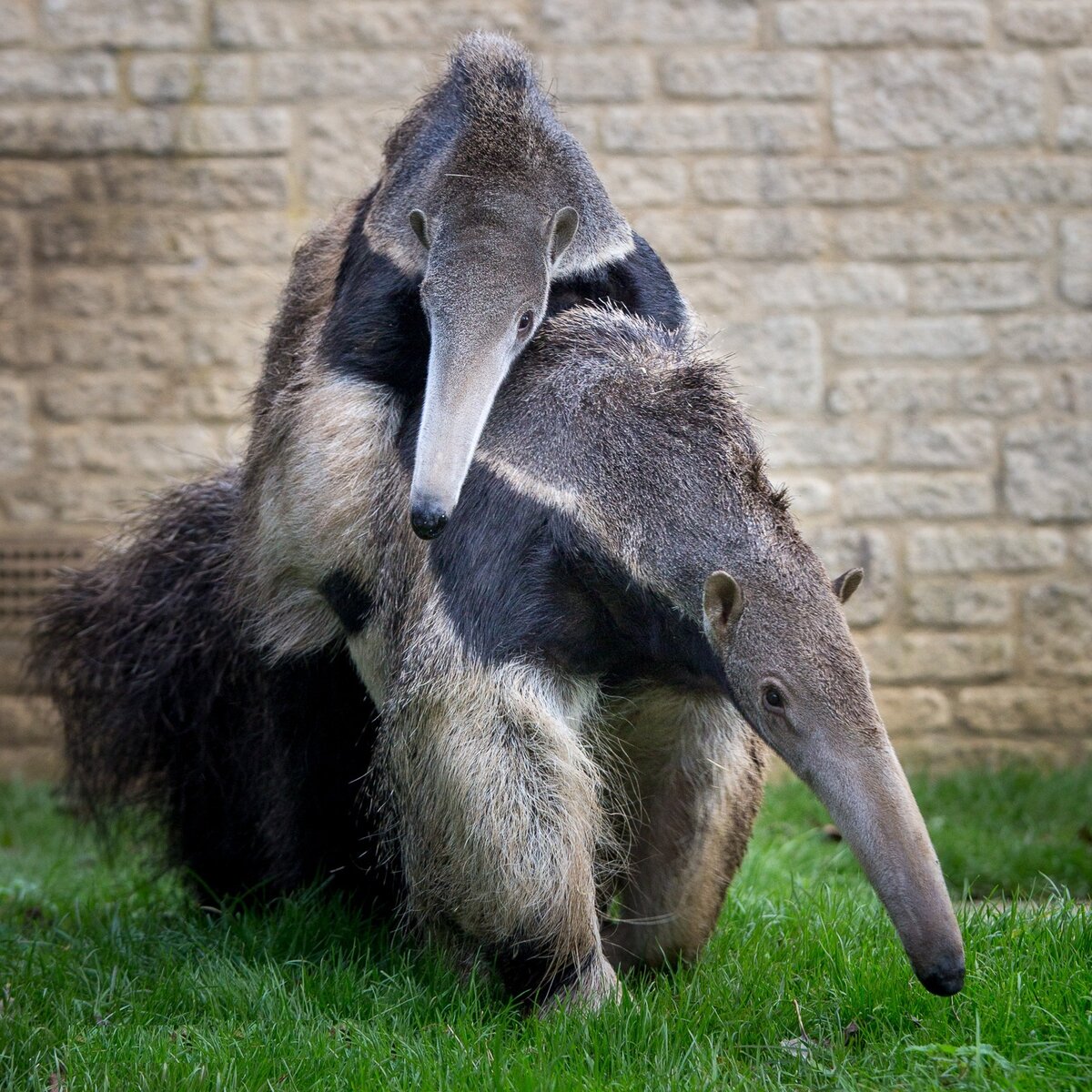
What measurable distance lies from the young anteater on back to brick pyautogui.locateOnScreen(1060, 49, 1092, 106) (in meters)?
4.37

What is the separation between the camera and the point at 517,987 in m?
3.25

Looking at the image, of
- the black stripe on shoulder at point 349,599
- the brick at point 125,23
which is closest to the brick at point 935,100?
the brick at point 125,23

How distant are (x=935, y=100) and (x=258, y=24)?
11.5ft

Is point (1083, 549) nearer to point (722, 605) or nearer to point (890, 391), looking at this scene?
point (890, 391)

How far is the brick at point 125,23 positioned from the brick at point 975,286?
13.0ft

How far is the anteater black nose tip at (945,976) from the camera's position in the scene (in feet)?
8.26

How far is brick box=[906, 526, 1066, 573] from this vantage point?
729cm

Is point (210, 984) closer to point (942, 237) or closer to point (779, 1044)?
point (779, 1044)

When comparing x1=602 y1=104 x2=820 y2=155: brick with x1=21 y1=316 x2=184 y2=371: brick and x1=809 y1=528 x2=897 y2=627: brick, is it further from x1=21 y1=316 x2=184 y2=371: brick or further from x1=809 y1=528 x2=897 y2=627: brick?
x1=21 y1=316 x2=184 y2=371: brick

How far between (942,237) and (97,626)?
4.77 m

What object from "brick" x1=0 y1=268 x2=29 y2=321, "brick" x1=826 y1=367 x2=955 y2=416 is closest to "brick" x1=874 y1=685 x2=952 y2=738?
"brick" x1=826 y1=367 x2=955 y2=416

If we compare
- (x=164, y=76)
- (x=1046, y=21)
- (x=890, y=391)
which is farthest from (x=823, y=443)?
(x=164, y=76)

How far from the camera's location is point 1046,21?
23.6 ft

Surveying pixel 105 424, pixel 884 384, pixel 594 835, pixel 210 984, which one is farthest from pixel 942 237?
pixel 210 984
